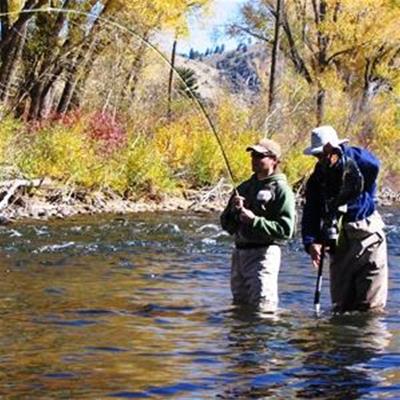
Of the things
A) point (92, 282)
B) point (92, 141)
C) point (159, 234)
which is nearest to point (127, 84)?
point (92, 141)

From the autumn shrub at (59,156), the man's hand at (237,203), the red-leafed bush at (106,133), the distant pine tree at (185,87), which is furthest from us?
the red-leafed bush at (106,133)

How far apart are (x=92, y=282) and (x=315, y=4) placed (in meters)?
24.2

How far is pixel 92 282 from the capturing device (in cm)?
1050

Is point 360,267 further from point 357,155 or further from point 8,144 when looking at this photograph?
point 8,144

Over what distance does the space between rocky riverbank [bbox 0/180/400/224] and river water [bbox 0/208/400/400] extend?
467cm

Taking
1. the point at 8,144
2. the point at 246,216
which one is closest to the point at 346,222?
the point at 246,216

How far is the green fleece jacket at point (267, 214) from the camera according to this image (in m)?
7.93

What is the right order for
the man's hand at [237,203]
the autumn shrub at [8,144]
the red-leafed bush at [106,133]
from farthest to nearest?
the red-leafed bush at [106,133] → the autumn shrub at [8,144] → the man's hand at [237,203]

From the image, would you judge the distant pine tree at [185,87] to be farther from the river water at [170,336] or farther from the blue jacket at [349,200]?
the river water at [170,336]

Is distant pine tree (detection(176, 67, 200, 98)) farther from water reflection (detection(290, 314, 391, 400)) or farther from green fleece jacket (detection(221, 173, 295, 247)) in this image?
water reflection (detection(290, 314, 391, 400))

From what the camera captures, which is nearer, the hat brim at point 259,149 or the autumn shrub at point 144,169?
the hat brim at point 259,149

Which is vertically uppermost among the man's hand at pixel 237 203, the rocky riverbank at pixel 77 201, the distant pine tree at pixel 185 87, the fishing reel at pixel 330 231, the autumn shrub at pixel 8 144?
the distant pine tree at pixel 185 87

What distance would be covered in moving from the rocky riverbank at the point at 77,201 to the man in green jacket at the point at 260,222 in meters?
8.29

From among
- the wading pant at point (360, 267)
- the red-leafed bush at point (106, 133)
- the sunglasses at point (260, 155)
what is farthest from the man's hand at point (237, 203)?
the red-leafed bush at point (106, 133)
